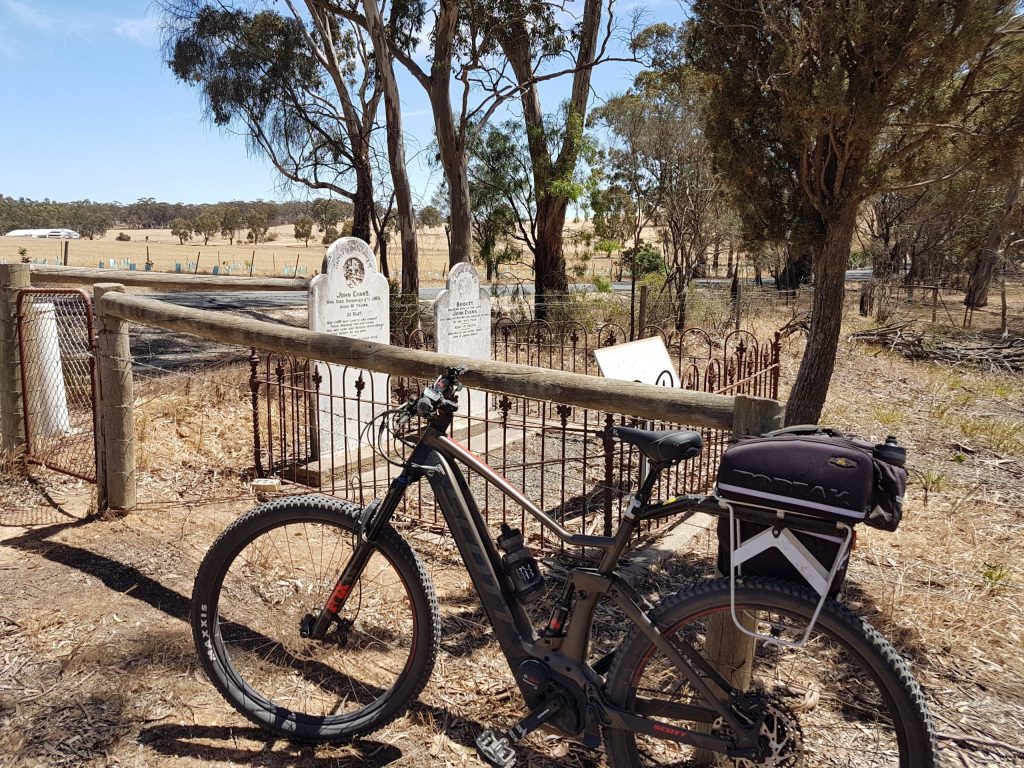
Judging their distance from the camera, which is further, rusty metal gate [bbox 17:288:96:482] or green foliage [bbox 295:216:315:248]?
green foliage [bbox 295:216:315:248]

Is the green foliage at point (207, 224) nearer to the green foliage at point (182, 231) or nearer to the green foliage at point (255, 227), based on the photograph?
the green foliage at point (182, 231)

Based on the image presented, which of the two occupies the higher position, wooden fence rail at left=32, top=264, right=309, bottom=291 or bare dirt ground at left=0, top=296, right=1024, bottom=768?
wooden fence rail at left=32, top=264, right=309, bottom=291

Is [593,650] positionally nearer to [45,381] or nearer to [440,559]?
Answer: [440,559]

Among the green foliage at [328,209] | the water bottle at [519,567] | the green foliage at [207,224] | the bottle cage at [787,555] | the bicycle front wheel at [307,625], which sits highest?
the green foliage at [207,224]

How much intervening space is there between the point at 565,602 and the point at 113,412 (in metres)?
3.10

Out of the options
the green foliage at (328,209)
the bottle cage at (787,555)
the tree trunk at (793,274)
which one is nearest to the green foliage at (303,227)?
the green foliage at (328,209)

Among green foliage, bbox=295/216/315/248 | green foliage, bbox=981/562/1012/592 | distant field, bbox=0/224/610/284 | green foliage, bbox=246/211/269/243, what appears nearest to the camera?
green foliage, bbox=981/562/1012/592

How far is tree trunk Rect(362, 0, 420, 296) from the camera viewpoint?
47.7 feet

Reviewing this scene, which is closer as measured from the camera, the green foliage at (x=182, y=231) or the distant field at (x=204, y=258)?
the distant field at (x=204, y=258)

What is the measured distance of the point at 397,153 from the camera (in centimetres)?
1527

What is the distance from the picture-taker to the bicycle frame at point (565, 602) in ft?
6.92

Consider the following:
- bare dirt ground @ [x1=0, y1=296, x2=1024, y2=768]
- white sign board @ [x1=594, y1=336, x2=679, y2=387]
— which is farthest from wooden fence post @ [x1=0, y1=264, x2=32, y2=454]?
white sign board @ [x1=594, y1=336, x2=679, y2=387]

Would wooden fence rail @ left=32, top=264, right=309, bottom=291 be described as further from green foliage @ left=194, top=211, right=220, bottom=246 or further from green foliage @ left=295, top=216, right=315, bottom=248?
green foliage @ left=194, top=211, right=220, bottom=246

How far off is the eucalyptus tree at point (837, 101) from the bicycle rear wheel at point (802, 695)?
3.81 meters
